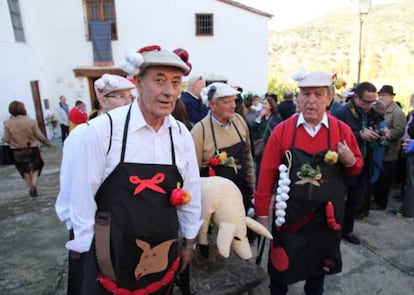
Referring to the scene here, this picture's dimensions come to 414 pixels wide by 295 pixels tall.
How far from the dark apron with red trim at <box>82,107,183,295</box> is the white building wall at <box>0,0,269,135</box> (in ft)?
35.8

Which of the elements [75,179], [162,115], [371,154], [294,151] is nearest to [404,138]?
[371,154]

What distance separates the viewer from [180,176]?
172cm

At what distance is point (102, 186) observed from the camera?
154 cm

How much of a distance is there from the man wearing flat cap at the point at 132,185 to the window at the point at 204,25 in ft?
39.7

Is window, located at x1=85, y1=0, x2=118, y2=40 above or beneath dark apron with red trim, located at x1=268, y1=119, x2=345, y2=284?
above

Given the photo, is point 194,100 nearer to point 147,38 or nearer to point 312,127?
point 312,127

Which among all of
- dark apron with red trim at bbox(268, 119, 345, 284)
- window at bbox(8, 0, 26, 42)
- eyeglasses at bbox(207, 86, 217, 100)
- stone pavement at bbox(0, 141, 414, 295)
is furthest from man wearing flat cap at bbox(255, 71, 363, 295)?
window at bbox(8, 0, 26, 42)

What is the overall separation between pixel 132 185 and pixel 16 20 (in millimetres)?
11969

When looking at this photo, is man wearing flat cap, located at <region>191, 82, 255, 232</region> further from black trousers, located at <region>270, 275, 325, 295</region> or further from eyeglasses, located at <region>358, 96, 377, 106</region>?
eyeglasses, located at <region>358, 96, 377, 106</region>

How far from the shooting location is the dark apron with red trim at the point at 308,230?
7.01 ft

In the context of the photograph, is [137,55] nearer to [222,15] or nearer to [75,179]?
[75,179]

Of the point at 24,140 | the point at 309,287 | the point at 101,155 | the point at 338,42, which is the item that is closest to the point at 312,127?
the point at 309,287

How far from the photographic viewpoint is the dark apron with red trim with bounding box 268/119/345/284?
2.14 m

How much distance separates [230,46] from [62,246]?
36.9ft
